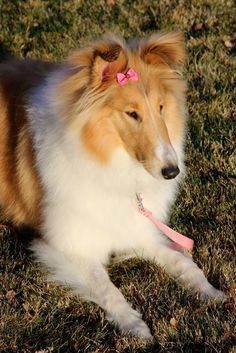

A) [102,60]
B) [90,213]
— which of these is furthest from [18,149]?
[102,60]

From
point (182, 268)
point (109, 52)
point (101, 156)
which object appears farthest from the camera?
point (182, 268)

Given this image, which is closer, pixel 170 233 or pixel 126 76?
pixel 126 76

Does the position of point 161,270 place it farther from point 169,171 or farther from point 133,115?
point 133,115

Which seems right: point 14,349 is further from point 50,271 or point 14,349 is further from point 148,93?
point 148,93

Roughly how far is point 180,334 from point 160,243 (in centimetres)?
81

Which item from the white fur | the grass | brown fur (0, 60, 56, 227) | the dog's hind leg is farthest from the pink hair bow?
the grass

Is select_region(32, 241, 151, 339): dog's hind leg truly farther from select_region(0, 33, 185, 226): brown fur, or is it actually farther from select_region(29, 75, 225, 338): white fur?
select_region(0, 33, 185, 226): brown fur

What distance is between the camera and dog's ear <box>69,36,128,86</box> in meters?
3.21

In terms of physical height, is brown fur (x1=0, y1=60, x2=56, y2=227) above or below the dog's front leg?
above

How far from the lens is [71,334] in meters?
3.38

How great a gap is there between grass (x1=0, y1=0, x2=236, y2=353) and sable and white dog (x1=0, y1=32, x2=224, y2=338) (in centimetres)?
12

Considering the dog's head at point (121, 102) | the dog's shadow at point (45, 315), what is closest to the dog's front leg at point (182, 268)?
the dog's shadow at point (45, 315)

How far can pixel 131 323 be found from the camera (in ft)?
11.1

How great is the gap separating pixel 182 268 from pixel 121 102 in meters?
1.19
